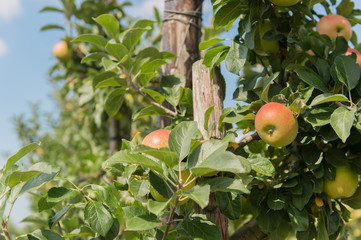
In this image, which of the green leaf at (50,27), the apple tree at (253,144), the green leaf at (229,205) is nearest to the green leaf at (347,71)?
the apple tree at (253,144)

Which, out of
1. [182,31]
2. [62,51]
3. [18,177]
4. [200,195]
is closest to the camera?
[200,195]

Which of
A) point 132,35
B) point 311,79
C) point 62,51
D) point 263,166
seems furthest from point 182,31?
point 62,51

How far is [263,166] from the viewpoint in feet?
2.97

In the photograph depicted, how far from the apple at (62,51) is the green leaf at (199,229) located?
1.92m

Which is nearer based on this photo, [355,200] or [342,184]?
[342,184]

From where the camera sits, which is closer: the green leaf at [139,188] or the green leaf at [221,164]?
the green leaf at [221,164]

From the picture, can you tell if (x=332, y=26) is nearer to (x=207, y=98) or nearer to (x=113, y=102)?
(x=207, y=98)

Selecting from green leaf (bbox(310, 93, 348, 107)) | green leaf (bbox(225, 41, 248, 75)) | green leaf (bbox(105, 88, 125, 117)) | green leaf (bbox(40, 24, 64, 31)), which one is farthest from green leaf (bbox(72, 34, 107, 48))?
green leaf (bbox(40, 24, 64, 31))

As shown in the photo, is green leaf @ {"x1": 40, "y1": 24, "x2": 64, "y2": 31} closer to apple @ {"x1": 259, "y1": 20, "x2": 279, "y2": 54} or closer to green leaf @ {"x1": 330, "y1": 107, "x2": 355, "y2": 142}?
apple @ {"x1": 259, "y1": 20, "x2": 279, "y2": 54}

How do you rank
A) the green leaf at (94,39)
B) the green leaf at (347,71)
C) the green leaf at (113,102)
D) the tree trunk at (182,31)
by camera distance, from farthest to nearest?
1. the tree trunk at (182,31)
2. the green leaf at (113,102)
3. the green leaf at (94,39)
4. the green leaf at (347,71)

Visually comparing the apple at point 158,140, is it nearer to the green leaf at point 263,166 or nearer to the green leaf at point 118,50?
the green leaf at point 263,166

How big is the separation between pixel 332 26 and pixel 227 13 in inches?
14.9

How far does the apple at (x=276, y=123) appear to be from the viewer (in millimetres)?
880

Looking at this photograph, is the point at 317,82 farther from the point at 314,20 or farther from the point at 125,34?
the point at 125,34
